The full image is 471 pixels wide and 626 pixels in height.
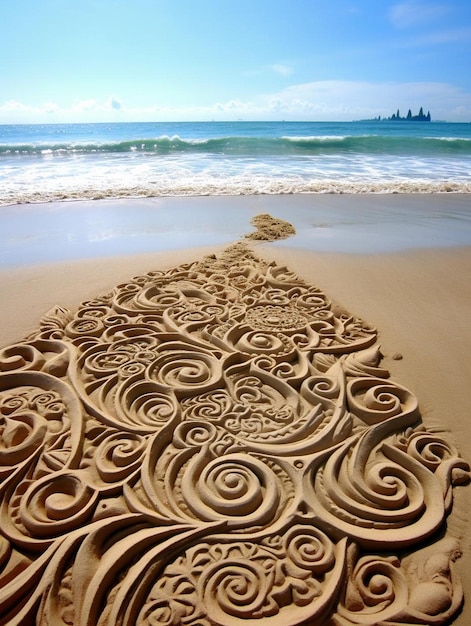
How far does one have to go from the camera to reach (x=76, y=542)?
4.65 feet

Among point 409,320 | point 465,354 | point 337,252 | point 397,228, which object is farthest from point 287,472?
point 397,228

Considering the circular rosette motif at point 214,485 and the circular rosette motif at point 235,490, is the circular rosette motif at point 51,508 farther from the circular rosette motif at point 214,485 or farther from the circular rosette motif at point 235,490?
the circular rosette motif at point 235,490

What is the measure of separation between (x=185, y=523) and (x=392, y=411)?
1.15 metres

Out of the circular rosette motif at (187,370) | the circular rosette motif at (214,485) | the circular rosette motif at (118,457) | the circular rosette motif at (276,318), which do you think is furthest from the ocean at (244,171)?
the circular rosette motif at (214,485)

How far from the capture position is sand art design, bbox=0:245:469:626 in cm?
129

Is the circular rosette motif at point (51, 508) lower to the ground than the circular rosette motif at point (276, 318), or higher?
lower

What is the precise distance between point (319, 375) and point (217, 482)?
0.92 meters

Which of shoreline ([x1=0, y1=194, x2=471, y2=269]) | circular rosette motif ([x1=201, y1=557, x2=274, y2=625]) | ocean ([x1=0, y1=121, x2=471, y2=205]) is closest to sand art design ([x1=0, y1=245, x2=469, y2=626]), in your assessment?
circular rosette motif ([x1=201, y1=557, x2=274, y2=625])

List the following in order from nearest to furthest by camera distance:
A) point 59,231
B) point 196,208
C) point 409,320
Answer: point 409,320, point 59,231, point 196,208

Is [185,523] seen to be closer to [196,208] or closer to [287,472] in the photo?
[287,472]

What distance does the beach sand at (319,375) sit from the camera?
1.40 m

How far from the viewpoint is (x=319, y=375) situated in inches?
91.4

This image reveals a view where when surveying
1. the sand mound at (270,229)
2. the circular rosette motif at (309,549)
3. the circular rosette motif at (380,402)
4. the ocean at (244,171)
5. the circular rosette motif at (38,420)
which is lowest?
the circular rosette motif at (309,549)

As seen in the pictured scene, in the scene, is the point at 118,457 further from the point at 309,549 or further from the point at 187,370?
the point at 309,549
